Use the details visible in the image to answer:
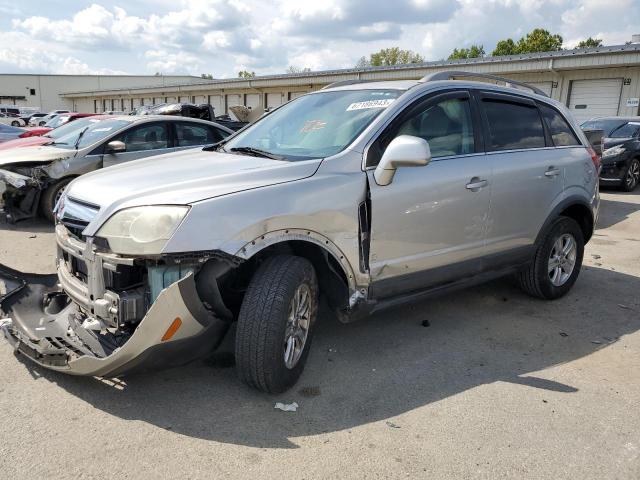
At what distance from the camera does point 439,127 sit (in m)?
3.93

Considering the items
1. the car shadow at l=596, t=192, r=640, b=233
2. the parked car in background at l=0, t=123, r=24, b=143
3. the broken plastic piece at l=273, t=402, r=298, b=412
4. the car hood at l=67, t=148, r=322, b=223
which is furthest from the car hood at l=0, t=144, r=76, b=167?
the parked car in background at l=0, t=123, r=24, b=143

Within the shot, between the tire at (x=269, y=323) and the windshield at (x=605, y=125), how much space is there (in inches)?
482

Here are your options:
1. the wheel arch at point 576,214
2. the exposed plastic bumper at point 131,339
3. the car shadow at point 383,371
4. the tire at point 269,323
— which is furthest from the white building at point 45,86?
the tire at point 269,323

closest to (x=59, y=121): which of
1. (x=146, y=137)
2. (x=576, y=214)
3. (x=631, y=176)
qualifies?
(x=146, y=137)

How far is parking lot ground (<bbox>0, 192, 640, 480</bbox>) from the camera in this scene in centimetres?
259

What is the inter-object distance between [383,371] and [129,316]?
5.60ft

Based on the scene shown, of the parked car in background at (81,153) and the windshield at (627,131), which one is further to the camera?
the windshield at (627,131)

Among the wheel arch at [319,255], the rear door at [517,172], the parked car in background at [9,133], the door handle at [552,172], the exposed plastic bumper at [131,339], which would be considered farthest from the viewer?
the parked car in background at [9,133]

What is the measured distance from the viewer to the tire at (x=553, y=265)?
4.86 m

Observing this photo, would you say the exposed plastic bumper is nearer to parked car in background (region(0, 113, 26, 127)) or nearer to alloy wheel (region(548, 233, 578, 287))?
alloy wheel (region(548, 233, 578, 287))

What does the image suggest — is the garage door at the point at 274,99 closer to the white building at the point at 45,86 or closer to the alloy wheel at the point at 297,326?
the alloy wheel at the point at 297,326

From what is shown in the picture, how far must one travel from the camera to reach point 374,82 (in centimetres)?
429

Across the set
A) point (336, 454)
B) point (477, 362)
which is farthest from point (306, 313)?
point (477, 362)

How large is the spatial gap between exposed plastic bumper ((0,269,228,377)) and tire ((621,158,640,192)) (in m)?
12.4
